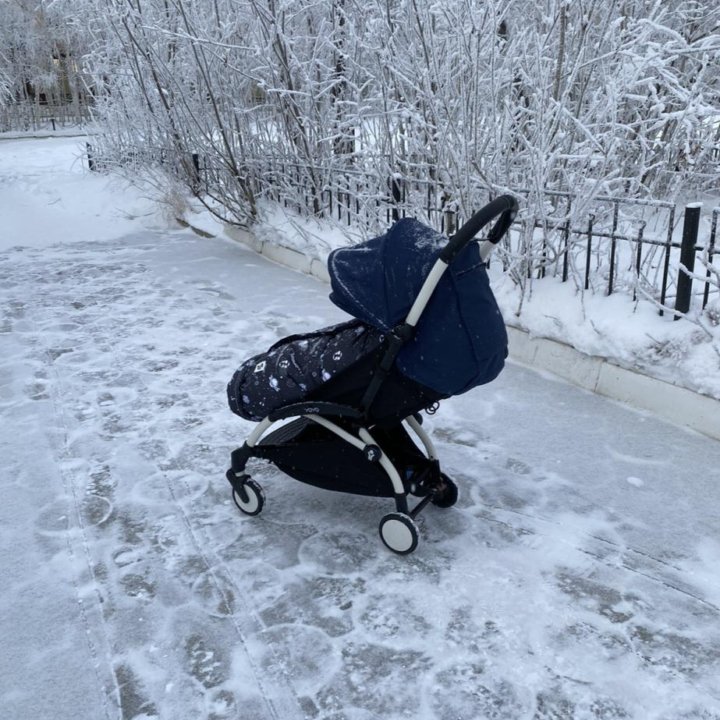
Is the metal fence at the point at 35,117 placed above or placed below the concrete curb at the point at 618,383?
above

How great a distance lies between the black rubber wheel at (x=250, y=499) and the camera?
3.44 m

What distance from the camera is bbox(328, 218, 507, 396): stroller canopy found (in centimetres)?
284

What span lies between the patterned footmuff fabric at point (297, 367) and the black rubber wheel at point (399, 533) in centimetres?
63

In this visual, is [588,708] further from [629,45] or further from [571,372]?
[629,45]

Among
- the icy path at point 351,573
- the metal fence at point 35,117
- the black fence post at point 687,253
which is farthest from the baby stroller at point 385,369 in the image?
the metal fence at point 35,117

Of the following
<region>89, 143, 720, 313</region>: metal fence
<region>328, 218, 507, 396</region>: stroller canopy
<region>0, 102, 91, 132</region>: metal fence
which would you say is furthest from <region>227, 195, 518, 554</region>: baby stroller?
<region>0, 102, 91, 132</region>: metal fence

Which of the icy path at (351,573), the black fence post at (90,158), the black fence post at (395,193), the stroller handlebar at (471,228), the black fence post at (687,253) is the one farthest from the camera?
the black fence post at (90,158)

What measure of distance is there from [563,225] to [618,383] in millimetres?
1297

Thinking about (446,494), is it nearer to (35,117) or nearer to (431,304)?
(431,304)

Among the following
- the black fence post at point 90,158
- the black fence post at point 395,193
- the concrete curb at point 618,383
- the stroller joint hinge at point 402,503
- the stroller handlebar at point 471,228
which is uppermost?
the stroller handlebar at point 471,228

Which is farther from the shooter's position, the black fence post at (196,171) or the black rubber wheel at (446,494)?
the black fence post at (196,171)

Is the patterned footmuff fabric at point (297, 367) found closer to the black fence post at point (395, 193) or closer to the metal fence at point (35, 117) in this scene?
the black fence post at point (395, 193)

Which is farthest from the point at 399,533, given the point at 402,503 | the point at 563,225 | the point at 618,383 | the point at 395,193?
the point at 395,193

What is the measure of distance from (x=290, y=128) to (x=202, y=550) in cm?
634
